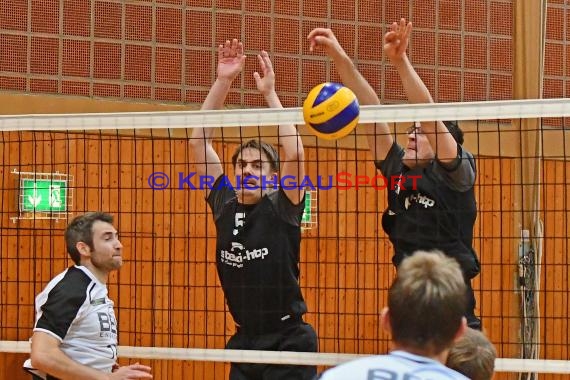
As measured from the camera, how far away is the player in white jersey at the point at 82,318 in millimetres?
5977

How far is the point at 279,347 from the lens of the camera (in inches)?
242

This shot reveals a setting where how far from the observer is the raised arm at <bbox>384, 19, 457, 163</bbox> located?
5754 millimetres

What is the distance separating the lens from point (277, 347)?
242 inches

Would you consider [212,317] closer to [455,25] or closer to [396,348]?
[455,25]

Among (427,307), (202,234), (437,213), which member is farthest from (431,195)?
(202,234)

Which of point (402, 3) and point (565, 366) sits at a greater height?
point (402, 3)

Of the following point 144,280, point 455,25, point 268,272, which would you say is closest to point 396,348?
point 268,272

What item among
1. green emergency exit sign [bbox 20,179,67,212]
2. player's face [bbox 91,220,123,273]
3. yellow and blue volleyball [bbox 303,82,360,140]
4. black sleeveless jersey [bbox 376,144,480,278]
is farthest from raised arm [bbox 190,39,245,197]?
green emergency exit sign [bbox 20,179,67,212]

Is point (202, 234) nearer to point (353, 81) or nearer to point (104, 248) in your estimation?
point (104, 248)

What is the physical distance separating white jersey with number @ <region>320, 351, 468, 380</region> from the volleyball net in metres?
5.60

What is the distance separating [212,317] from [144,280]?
0.81m

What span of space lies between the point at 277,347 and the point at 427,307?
346cm

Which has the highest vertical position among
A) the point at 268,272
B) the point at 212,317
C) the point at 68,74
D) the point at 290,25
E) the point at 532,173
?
the point at 290,25

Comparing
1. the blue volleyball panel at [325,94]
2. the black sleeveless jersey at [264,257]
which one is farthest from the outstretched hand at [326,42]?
the black sleeveless jersey at [264,257]
